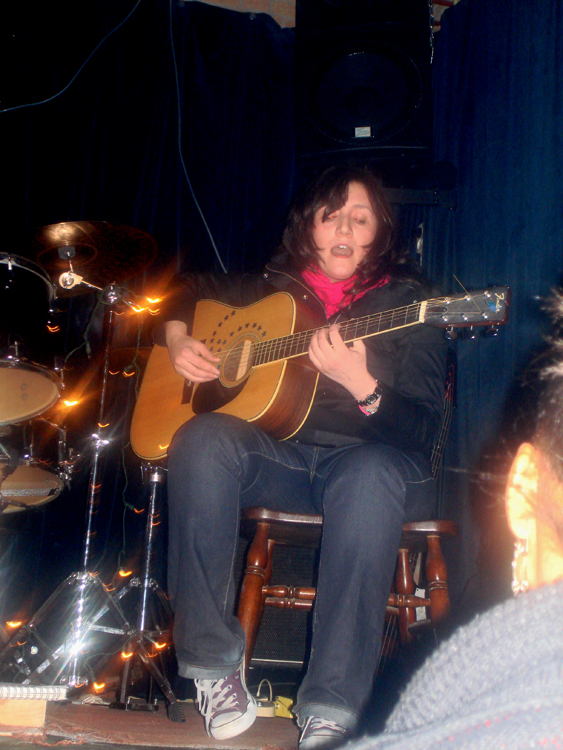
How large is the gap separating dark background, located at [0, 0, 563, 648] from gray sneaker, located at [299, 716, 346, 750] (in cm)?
98

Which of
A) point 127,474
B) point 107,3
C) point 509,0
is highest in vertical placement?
point 107,3

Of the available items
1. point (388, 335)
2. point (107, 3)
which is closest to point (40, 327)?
point (388, 335)

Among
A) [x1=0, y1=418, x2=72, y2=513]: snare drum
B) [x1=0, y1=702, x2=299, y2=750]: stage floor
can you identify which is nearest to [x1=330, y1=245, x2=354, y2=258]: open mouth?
[x1=0, y1=418, x2=72, y2=513]: snare drum

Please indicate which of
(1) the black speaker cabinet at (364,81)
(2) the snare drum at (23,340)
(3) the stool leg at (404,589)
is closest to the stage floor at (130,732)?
(3) the stool leg at (404,589)

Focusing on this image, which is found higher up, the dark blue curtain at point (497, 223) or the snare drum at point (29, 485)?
the dark blue curtain at point (497, 223)

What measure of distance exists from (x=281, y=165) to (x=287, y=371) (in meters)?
1.76

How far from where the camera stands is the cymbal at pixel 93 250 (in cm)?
205

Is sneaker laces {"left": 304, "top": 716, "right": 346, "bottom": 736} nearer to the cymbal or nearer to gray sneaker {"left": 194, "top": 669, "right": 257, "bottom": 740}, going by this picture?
gray sneaker {"left": 194, "top": 669, "right": 257, "bottom": 740}

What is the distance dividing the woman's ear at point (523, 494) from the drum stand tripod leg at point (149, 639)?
47.4 inches

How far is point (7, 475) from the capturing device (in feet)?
6.30

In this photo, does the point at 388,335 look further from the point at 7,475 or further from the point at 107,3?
the point at 107,3

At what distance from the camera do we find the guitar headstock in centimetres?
149

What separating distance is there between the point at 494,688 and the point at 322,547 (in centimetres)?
103

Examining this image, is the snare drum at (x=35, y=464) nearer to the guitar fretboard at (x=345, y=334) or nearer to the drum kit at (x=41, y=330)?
the drum kit at (x=41, y=330)
